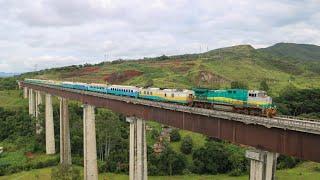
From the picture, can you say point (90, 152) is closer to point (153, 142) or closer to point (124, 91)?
point (124, 91)

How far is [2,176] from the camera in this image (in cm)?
7550

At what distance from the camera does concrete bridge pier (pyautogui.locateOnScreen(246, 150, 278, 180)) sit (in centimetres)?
2839

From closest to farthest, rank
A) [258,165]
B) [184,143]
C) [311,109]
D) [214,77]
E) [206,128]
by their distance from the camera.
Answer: [258,165], [206,128], [184,143], [311,109], [214,77]

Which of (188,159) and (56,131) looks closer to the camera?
(188,159)

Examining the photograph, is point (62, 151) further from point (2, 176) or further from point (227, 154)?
point (227, 154)

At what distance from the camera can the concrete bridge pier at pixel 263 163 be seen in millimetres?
28391

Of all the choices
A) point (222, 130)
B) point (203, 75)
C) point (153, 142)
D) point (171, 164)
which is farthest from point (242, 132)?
point (203, 75)

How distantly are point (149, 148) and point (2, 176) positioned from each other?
27798mm

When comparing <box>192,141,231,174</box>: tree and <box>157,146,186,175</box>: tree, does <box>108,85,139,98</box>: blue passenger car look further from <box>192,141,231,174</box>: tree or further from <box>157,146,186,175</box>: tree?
<box>192,141,231,174</box>: tree

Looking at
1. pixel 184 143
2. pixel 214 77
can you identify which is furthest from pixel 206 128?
pixel 214 77

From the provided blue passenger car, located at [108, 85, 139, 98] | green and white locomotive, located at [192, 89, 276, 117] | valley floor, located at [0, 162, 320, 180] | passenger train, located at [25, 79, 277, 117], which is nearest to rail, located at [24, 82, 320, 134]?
green and white locomotive, located at [192, 89, 276, 117]

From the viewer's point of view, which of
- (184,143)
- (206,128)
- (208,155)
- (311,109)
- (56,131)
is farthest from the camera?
(56,131)

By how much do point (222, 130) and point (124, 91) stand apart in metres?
26.4

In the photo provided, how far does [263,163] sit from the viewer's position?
28578 millimetres
